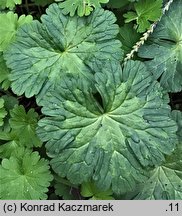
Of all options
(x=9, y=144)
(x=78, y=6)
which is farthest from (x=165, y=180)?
(x=78, y=6)

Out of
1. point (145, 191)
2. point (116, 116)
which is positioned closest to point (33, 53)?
point (116, 116)

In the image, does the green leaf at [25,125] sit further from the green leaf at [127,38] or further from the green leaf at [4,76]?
the green leaf at [127,38]

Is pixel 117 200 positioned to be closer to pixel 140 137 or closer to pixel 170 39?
pixel 140 137

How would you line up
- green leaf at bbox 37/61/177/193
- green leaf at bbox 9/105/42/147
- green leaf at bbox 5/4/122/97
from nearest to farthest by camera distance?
green leaf at bbox 37/61/177/193 < green leaf at bbox 5/4/122/97 < green leaf at bbox 9/105/42/147

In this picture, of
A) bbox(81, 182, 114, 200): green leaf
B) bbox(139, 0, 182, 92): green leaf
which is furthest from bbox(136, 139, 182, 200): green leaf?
bbox(139, 0, 182, 92): green leaf

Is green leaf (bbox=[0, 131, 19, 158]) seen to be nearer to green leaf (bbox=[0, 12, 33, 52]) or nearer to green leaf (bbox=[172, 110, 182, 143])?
green leaf (bbox=[0, 12, 33, 52])

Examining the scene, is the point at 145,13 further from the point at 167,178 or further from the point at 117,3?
→ the point at 167,178
